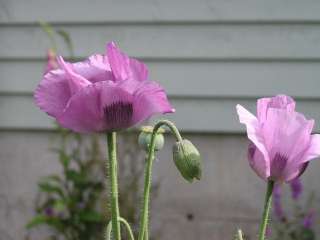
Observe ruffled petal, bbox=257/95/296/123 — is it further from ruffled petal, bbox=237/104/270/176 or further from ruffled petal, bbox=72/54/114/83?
ruffled petal, bbox=72/54/114/83

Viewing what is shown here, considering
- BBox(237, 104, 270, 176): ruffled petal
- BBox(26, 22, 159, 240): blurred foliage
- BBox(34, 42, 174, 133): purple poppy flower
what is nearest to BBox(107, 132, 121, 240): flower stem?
BBox(34, 42, 174, 133): purple poppy flower

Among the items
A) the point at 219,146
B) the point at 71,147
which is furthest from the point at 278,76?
the point at 71,147

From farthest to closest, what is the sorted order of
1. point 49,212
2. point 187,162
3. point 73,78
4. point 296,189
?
point 49,212, point 296,189, point 187,162, point 73,78

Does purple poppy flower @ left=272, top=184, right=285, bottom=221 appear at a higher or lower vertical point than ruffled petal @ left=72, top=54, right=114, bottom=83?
lower

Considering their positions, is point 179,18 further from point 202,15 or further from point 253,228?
point 253,228

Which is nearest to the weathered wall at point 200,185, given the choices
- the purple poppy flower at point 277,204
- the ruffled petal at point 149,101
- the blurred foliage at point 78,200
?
the purple poppy flower at point 277,204

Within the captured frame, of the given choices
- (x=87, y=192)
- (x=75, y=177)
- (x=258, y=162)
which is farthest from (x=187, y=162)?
(x=87, y=192)

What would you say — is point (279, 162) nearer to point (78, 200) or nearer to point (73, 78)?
point (73, 78)
